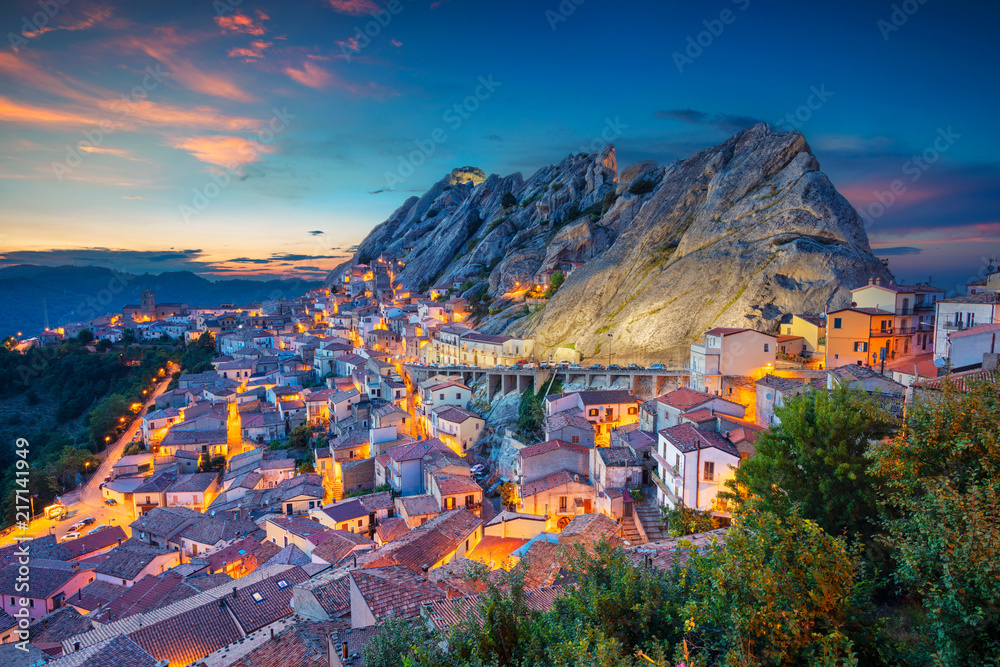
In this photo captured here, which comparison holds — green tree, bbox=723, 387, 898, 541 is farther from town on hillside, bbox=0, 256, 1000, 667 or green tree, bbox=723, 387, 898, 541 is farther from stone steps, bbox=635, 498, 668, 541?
stone steps, bbox=635, 498, 668, 541

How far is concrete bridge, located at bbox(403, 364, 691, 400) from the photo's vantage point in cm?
3688

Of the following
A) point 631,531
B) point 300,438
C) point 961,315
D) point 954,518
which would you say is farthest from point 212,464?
point 961,315

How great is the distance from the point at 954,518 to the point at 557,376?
1388 inches

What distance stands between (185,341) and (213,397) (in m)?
38.3

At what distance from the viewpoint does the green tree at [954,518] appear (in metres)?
5.88

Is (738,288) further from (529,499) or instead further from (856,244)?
(529,499)

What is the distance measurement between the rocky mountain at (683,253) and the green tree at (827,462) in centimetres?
2379

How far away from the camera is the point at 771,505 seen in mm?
13523

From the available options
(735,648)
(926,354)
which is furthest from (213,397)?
(926,354)

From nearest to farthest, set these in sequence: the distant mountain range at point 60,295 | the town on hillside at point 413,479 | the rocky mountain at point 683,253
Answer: the town on hillside at point 413,479 → the rocky mountain at point 683,253 → the distant mountain range at point 60,295

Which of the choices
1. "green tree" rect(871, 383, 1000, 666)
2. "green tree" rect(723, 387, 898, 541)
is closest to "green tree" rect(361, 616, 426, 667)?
"green tree" rect(871, 383, 1000, 666)

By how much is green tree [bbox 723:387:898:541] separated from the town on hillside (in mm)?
1468

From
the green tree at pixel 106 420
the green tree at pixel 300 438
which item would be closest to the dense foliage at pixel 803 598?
the green tree at pixel 300 438

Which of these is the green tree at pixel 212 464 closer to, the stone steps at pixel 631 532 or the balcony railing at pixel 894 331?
the stone steps at pixel 631 532
